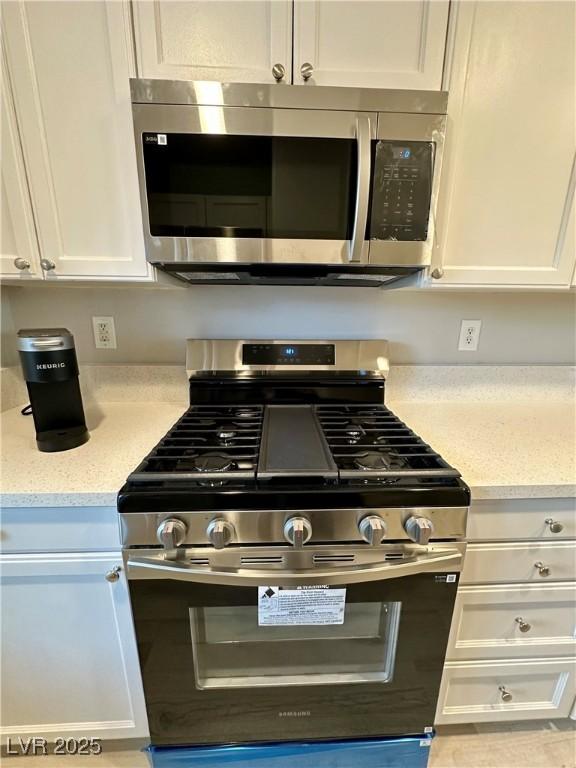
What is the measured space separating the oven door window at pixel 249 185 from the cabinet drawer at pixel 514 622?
105 cm

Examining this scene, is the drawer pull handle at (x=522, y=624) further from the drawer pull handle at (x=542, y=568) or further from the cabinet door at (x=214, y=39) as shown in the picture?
the cabinet door at (x=214, y=39)

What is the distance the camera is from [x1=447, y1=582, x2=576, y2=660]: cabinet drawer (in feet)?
3.10

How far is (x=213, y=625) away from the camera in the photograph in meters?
0.87

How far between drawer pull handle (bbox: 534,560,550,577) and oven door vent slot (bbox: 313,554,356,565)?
530 millimetres

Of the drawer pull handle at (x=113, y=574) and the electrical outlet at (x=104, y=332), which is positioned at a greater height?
the electrical outlet at (x=104, y=332)

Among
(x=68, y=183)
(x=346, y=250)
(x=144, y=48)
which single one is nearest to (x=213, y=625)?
(x=346, y=250)

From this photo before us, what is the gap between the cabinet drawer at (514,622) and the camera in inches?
37.2

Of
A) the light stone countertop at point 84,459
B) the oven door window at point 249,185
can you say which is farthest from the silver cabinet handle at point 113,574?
the oven door window at point 249,185

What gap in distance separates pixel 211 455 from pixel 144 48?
1028 millimetres

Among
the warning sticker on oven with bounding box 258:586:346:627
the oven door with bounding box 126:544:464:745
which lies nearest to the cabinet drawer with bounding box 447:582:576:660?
the oven door with bounding box 126:544:464:745

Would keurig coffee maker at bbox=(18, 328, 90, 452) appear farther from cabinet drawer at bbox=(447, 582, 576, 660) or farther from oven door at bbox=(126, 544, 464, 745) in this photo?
cabinet drawer at bbox=(447, 582, 576, 660)

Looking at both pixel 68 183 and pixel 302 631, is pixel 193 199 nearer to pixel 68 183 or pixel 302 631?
pixel 68 183

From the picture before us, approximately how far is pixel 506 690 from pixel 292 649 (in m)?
0.70

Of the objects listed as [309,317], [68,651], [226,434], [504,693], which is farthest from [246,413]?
[504,693]
